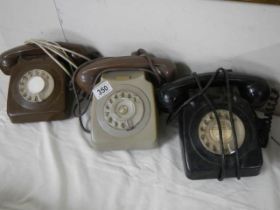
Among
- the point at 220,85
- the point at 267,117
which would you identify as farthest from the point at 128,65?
the point at 267,117

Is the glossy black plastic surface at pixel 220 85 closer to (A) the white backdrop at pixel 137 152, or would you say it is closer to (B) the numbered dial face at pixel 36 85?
(A) the white backdrop at pixel 137 152

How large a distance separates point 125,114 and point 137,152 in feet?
0.35

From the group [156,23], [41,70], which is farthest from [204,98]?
[41,70]

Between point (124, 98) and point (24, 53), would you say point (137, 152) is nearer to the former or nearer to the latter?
point (124, 98)

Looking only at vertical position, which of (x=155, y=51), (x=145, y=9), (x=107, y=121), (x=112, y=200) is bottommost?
(x=112, y=200)

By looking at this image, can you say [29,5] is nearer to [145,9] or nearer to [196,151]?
[145,9]

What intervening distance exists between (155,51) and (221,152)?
35cm

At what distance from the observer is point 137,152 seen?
0.90m

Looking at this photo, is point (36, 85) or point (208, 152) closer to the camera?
point (208, 152)

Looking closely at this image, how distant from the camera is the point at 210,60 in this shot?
3.09 ft

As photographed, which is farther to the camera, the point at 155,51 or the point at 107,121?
the point at 155,51

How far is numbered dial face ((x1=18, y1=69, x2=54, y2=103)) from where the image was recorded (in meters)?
0.95

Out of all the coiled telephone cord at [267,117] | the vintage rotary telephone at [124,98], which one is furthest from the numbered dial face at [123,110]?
the coiled telephone cord at [267,117]

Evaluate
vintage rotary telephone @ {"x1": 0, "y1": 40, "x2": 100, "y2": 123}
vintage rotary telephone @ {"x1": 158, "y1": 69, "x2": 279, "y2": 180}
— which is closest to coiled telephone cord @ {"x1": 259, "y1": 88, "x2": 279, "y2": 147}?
vintage rotary telephone @ {"x1": 158, "y1": 69, "x2": 279, "y2": 180}
